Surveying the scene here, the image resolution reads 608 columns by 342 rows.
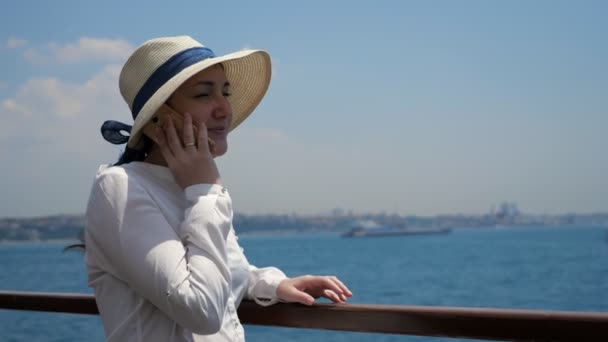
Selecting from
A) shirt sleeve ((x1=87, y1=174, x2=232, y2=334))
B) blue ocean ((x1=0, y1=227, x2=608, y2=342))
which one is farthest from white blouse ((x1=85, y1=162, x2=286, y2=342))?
blue ocean ((x1=0, y1=227, x2=608, y2=342))

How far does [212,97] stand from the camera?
1.40 meters

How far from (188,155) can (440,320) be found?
0.64m

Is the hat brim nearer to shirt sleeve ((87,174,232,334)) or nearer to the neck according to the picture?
the neck

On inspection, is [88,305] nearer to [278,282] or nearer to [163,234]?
[278,282]

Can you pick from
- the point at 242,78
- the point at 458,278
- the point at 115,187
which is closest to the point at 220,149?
the point at 115,187

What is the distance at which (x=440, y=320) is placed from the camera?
139cm

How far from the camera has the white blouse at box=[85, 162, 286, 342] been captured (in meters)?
1.16

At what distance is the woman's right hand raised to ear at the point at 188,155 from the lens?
129 cm

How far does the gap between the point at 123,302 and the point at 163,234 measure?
19 cm

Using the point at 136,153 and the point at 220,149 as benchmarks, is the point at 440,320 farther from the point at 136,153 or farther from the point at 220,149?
the point at 136,153

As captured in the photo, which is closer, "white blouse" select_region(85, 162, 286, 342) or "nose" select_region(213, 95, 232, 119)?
Answer: "white blouse" select_region(85, 162, 286, 342)

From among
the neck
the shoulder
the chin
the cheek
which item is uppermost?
the cheek

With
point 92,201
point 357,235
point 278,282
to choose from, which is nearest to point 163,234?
point 92,201

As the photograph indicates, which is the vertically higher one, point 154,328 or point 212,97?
point 212,97
